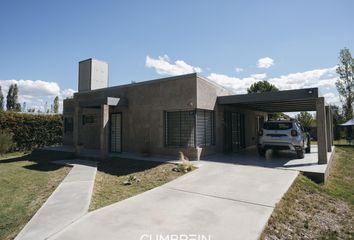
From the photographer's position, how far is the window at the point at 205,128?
961 centimetres

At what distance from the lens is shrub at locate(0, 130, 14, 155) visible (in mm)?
12508

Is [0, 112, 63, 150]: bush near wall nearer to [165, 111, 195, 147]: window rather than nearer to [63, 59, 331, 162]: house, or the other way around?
[63, 59, 331, 162]: house

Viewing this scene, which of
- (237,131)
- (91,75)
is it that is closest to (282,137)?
(237,131)

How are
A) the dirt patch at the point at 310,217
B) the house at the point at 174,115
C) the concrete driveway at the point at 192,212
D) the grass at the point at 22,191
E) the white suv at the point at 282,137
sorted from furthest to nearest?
the house at the point at 174,115 → the white suv at the point at 282,137 → the grass at the point at 22,191 → the dirt patch at the point at 310,217 → the concrete driveway at the point at 192,212

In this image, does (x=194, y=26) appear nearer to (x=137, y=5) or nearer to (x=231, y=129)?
(x=137, y=5)

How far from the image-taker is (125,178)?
22.2 feet

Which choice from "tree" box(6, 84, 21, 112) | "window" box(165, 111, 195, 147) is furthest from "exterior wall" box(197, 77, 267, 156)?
"tree" box(6, 84, 21, 112)

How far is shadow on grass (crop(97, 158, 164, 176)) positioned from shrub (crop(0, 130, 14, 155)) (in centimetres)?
773

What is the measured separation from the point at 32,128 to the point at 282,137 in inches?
649

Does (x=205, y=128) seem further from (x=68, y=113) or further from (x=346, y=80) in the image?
(x=346, y=80)

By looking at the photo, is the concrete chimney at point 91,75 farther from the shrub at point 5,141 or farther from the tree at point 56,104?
the tree at point 56,104

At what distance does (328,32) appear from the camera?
8234 mm

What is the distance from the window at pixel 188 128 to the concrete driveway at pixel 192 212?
339 cm

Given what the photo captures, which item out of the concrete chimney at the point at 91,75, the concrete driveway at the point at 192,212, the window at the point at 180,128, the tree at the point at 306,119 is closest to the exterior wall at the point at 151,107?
the window at the point at 180,128
